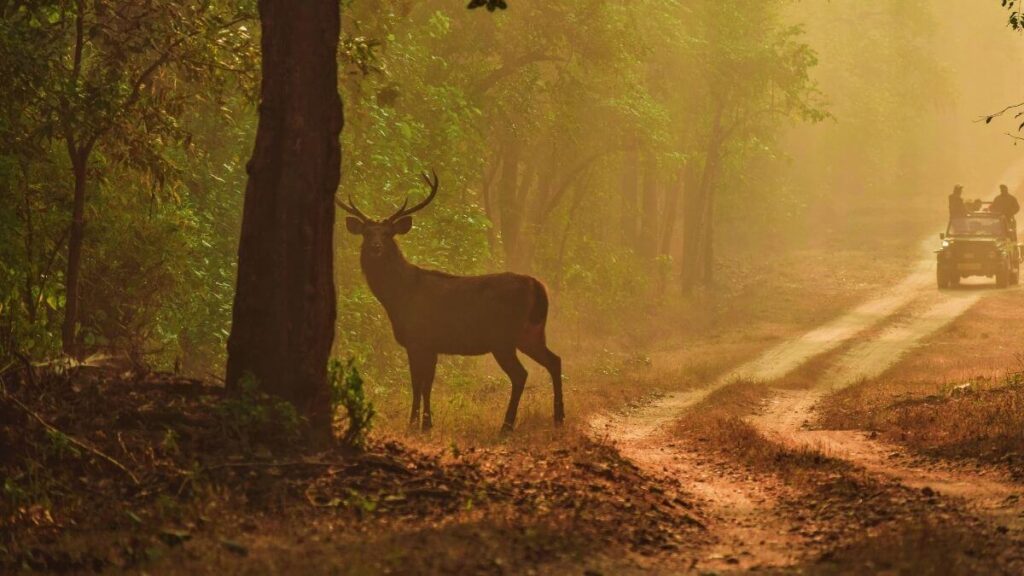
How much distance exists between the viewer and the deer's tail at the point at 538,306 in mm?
15266

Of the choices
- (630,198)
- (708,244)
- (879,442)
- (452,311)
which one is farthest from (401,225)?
(708,244)

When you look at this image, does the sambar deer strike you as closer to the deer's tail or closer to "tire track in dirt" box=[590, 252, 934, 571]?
the deer's tail

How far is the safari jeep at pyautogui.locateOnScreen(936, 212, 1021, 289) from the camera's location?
38.2 m

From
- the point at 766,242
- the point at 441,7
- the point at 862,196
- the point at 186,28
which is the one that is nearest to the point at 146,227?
the point at 186,28

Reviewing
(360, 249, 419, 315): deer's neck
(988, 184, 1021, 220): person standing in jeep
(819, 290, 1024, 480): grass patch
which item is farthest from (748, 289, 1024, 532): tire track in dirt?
(988, 184, 1021, 220): person standing in jeep

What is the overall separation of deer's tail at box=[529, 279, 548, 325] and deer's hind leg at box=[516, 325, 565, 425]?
111mm

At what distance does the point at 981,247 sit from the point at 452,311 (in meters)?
27.5

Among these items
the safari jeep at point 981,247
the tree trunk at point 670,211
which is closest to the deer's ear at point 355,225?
the tree trunk at point 670,211

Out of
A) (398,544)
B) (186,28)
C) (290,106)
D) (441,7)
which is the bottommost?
(398,544)

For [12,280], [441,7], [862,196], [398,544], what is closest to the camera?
[398,544]

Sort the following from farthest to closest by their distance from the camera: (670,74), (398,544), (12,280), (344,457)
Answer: (670,74)
(12,280)
(344,457)
(398,544)

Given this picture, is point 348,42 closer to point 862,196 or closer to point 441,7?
point 441,7

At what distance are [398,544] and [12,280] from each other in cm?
627

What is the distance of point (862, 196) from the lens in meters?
72.6
